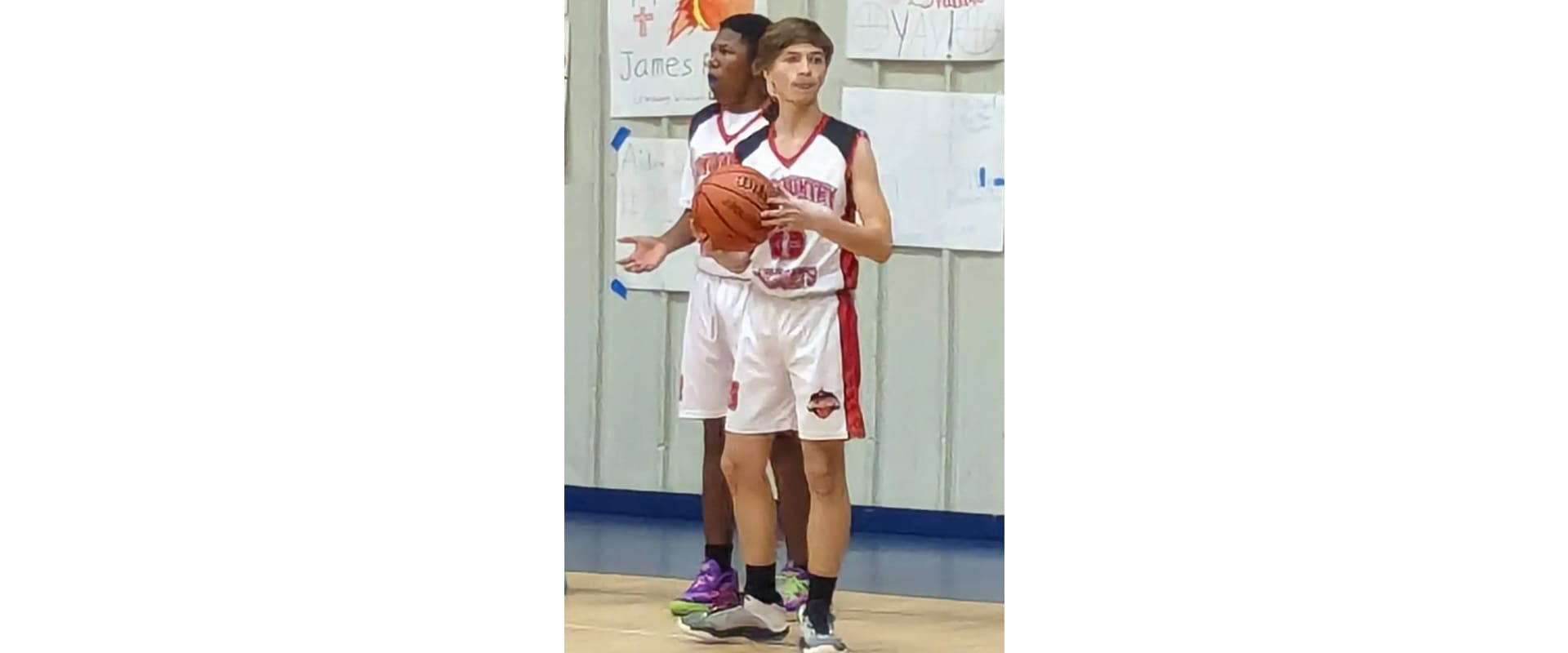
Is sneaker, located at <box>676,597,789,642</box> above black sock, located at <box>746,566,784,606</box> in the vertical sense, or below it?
below

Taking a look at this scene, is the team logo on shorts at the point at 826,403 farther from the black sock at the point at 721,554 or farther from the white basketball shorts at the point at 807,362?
the black sock at the point at 721,554

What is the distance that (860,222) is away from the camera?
10.3ft

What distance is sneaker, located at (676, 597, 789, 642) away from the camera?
3.22 meters

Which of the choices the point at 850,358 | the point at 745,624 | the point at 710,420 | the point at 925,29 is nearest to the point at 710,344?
the point at 710,420

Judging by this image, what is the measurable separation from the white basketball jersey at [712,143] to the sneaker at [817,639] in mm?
535

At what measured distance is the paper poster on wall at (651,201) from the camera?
327cm

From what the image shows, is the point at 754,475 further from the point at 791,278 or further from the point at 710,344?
the point at 791,278

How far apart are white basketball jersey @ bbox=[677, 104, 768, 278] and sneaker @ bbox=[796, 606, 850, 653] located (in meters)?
0.53

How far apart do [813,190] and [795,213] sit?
4cm

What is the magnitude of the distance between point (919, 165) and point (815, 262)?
21cm

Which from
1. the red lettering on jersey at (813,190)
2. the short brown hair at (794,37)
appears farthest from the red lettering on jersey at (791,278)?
the short brown hair at (794,37)

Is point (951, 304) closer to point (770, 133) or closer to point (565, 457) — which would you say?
point (770, 133)

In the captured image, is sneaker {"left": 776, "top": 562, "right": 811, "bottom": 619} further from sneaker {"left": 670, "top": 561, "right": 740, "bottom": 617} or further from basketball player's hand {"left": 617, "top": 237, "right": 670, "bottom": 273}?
basketball player's hand {"left": 617, "top": 237, "right": 670, "bottom": 273}

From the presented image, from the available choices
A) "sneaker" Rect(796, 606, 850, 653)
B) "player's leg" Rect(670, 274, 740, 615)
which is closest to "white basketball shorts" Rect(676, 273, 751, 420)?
"player's leg" Rect(670, 274, 740, 615)
